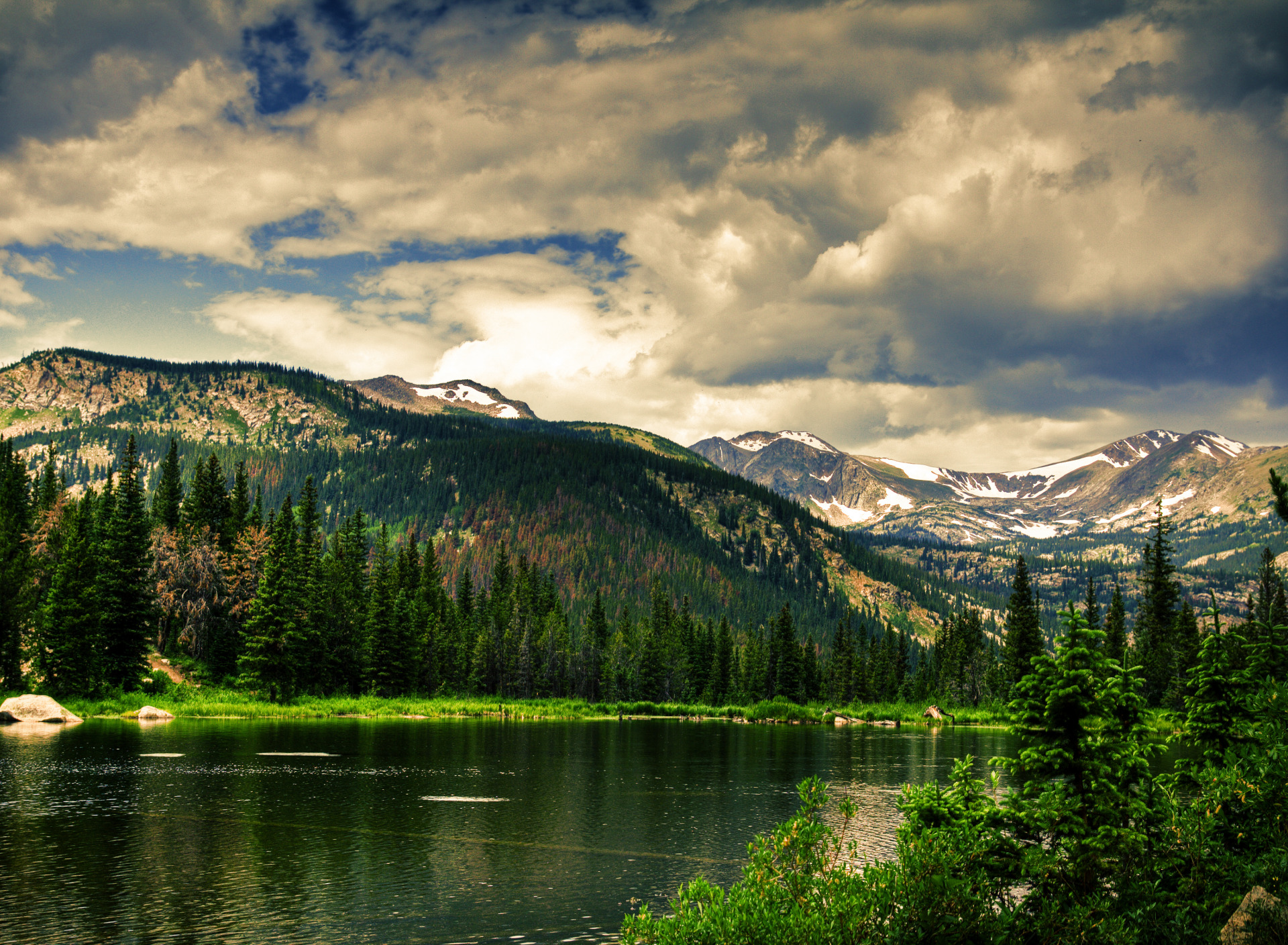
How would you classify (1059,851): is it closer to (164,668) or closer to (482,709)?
(164,668)

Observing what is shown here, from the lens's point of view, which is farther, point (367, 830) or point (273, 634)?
point (273, 634)

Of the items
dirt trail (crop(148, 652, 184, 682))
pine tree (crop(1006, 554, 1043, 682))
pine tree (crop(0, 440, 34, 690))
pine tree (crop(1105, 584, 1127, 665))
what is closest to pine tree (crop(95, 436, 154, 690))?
dirt trail (crop(148, 652, 184, 682))

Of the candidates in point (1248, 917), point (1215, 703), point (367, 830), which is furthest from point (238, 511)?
point (1248, 917)

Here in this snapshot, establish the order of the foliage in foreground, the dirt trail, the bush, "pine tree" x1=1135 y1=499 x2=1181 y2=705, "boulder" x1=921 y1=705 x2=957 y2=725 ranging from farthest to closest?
"boulder" x1=921 y1=705 x2=957 y2=725
"pine tree" x1=1135 y1=499 x2=1181 y2=705
the dirt trail
the bush
the foliage in foreground

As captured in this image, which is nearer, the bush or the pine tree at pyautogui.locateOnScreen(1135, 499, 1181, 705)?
the bush

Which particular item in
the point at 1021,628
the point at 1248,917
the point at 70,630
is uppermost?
the point at 1021,628

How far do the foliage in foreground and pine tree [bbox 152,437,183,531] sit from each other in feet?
380

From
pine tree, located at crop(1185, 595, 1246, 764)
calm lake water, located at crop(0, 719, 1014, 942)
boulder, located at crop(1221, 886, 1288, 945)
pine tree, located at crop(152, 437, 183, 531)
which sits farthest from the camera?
pine tree, located at crop(152, 437, 183, 531)

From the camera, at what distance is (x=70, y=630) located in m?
86.6

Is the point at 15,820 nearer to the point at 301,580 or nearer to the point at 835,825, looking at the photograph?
the point at 835,825

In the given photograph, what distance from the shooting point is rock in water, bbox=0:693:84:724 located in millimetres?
75812

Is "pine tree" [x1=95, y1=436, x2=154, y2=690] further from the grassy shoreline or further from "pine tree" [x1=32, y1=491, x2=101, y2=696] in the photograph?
the grassy shoreline

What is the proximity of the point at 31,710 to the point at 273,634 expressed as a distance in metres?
28.3

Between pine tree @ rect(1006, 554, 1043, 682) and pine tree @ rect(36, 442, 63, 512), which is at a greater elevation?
pine tree @ rect(36, 442, 63, 512)
